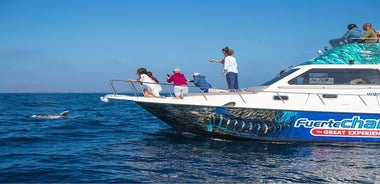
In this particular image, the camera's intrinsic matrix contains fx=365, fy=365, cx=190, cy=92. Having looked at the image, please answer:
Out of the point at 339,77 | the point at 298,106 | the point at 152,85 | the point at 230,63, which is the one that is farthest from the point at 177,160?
the point at 339,77

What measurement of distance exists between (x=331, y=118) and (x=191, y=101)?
360 cm

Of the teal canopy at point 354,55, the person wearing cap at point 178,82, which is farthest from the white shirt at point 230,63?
the teal canopy at point 354,55

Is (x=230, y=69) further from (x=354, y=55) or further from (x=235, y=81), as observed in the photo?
(x=354, y=55)

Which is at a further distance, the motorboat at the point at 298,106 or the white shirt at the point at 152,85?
the white shirt at the point at 152,85

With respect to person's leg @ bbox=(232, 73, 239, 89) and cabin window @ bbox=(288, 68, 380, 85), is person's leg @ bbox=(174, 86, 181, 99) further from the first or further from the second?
cabin window @ bbox=(288, 68, 380, 85)

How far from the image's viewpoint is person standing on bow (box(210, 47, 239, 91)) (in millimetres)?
10391

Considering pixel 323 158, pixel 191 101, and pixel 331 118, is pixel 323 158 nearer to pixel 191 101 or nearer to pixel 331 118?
pixel 331 118

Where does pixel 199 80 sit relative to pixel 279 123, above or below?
above

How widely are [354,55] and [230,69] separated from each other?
11.4ft

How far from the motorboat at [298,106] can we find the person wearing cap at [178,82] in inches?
10.0

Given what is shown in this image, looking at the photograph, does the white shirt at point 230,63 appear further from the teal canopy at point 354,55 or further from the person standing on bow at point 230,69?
the teal canopy at point 354,55

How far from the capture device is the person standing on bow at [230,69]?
34.1 feet

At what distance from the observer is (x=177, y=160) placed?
298 inches

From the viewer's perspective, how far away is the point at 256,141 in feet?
32.1
